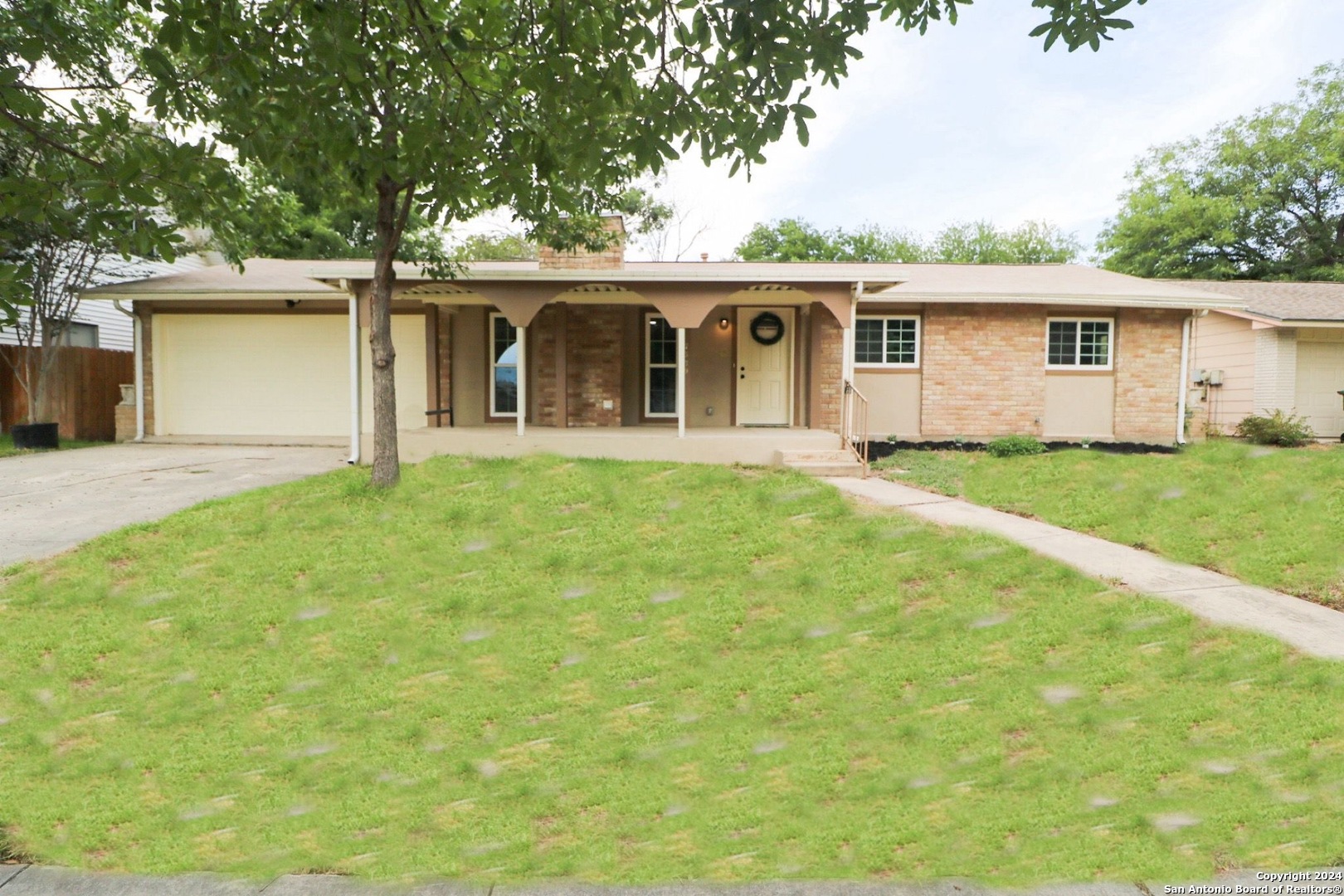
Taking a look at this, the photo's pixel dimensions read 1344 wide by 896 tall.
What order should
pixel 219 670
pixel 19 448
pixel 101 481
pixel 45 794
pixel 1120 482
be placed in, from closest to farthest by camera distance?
1. pixel 45 794
2. pixel 219 670
3. pixel 1120 482
4. pixel 101 481
5. pixel 19 448

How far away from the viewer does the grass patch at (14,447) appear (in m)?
11.8

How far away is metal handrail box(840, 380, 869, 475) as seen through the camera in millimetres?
Answer: 9992

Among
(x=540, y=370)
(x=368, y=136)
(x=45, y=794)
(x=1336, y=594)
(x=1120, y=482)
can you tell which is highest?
Result: (x=368, y=136)

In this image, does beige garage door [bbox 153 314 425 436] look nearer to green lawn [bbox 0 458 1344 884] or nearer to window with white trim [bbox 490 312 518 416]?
window with white trim [bbox 490 312 518 416]

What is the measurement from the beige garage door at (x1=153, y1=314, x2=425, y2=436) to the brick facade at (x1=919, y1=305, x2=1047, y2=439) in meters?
9.01

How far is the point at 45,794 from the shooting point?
304 cm

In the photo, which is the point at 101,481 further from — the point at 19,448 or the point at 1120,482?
the point at 1120,482

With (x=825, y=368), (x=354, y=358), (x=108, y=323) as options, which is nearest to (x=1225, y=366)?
(x=825, y=368)

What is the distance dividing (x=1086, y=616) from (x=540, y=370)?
31.5ft

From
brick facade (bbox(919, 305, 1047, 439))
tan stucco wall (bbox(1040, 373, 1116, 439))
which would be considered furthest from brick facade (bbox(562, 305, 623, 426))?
tan stucco wall (bbox(1040, 373, 1116, 439))

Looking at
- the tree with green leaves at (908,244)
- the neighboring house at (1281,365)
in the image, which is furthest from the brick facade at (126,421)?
the tree with green leaves at (908,244)

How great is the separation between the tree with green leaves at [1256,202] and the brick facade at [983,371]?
1988 centimetres

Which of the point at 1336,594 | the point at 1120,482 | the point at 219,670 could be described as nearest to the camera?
the point at 219,670

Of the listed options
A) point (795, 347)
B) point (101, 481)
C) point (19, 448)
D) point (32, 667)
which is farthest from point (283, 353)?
point (32, 667)
